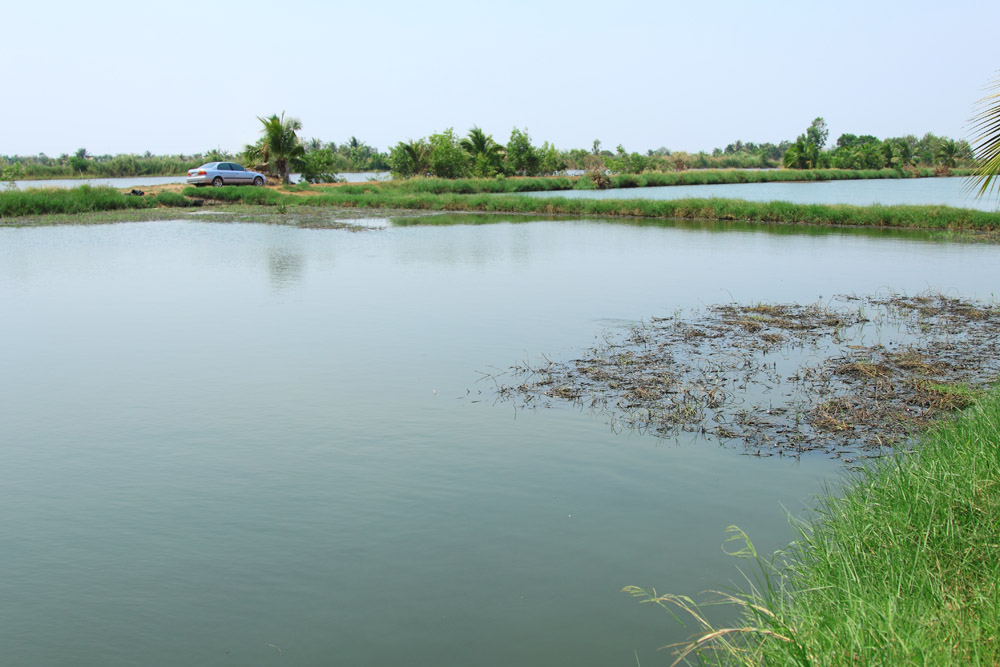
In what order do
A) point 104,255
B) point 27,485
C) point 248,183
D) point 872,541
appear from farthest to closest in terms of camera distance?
point 248,183 < point 104,255 < point 27,485 < point 872,541

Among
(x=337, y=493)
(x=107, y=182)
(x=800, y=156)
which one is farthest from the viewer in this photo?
(x=800, y=156)

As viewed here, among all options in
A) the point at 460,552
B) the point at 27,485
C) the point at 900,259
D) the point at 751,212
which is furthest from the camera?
the point at 751,212

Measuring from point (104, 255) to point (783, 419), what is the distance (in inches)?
688

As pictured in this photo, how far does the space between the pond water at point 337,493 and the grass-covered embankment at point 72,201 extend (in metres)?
21.1

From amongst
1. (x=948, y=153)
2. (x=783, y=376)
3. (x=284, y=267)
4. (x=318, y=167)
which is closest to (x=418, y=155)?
(x=318, y=167)

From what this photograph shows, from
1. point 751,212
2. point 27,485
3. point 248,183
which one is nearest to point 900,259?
point 751,212

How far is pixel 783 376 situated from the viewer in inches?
337

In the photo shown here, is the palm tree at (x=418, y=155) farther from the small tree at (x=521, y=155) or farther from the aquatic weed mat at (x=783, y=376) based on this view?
the aquatic weed mat at (x=783, y=376)

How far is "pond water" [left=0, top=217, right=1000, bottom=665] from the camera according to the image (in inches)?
164

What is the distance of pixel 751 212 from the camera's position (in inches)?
1096

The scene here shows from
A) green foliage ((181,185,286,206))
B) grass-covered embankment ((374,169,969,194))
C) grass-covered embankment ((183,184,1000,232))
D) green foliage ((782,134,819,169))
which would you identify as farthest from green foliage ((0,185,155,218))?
green foliage ((782,134,819,169))

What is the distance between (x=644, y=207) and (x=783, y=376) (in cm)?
2278

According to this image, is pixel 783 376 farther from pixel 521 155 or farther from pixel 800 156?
pixel 800 156

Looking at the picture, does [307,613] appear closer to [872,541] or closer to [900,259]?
[872,541]
